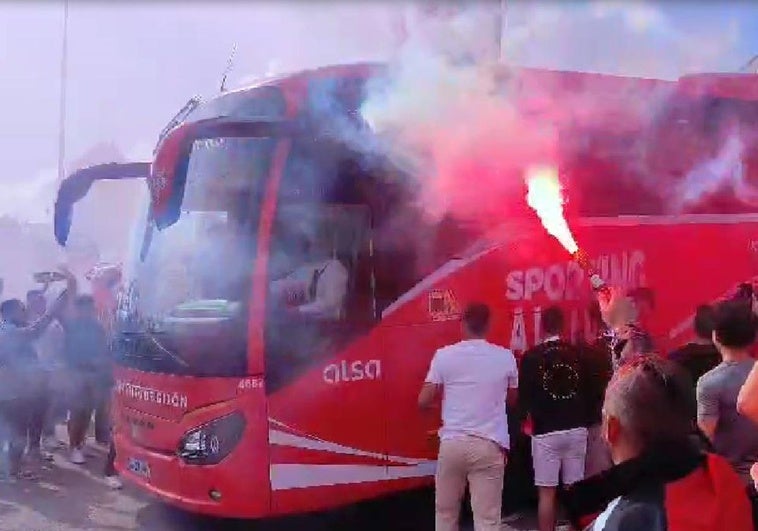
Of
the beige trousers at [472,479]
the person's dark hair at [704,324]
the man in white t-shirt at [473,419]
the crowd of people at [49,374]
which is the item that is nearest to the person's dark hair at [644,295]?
the person's dark hair at [704,324]

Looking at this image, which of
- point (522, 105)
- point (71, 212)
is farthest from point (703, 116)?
point (71, 212)

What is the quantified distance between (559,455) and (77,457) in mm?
5085

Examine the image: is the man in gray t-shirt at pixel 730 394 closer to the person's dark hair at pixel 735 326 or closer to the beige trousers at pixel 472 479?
the person's dark hair at pixel 735 326

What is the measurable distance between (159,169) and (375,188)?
139cm

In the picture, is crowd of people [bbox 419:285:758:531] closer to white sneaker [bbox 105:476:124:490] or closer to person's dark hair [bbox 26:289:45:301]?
white sneaker [bbox 105:476:124:490]

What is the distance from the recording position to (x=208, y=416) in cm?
525

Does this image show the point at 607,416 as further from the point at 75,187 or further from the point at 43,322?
the point at 43,322

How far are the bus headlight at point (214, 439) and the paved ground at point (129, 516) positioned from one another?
4.26 ft

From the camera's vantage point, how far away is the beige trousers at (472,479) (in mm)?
5051

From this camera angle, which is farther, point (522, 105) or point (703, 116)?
point (703, 116)

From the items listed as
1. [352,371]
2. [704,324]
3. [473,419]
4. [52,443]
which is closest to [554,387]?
[473,419]

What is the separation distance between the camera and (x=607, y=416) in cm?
225

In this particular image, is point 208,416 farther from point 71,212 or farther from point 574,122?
point 574,122

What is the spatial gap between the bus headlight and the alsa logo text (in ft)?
1.94
